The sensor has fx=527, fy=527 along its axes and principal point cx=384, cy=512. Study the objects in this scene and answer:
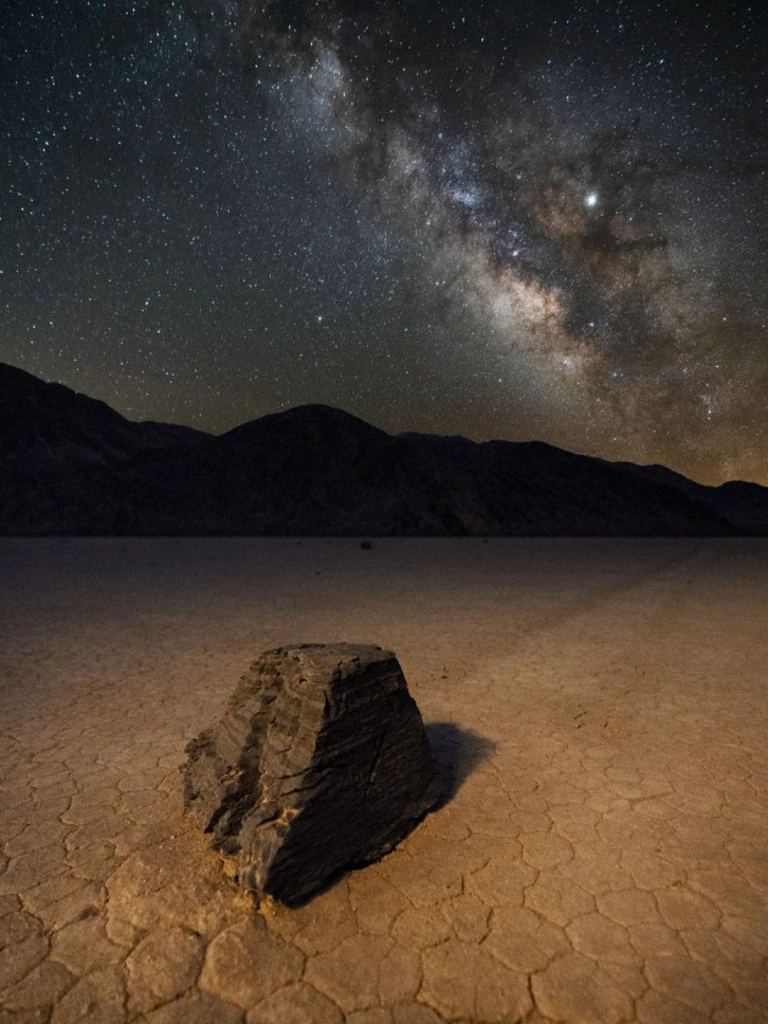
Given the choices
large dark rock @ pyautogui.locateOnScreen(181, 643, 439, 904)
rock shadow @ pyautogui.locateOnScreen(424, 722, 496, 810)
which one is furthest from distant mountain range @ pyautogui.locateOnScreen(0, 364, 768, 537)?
large dark rock @ pyautogui.locateOnScreen(181, 643, 439, 904)

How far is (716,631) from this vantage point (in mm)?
9047

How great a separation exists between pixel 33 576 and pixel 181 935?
16384 mm

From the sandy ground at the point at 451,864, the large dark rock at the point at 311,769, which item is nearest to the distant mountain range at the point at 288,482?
the sandy ground at the point at 451,864

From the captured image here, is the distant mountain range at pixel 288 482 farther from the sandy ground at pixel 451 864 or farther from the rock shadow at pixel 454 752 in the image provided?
the rock shadow at pixel 454 752

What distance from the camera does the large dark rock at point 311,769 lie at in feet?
8.50

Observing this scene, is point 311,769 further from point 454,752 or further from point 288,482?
point 288,482

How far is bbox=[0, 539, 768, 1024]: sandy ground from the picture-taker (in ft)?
6.77

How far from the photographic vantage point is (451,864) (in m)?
2.84

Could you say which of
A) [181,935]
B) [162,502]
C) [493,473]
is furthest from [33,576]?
[493,473]

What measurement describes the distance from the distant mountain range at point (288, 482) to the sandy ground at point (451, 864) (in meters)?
52.8

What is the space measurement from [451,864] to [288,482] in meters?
69.2

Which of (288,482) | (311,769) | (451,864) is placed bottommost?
(451,864)

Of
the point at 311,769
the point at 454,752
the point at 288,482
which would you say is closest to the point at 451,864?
the point at 311,769

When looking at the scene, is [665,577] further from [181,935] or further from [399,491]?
[399,491]
